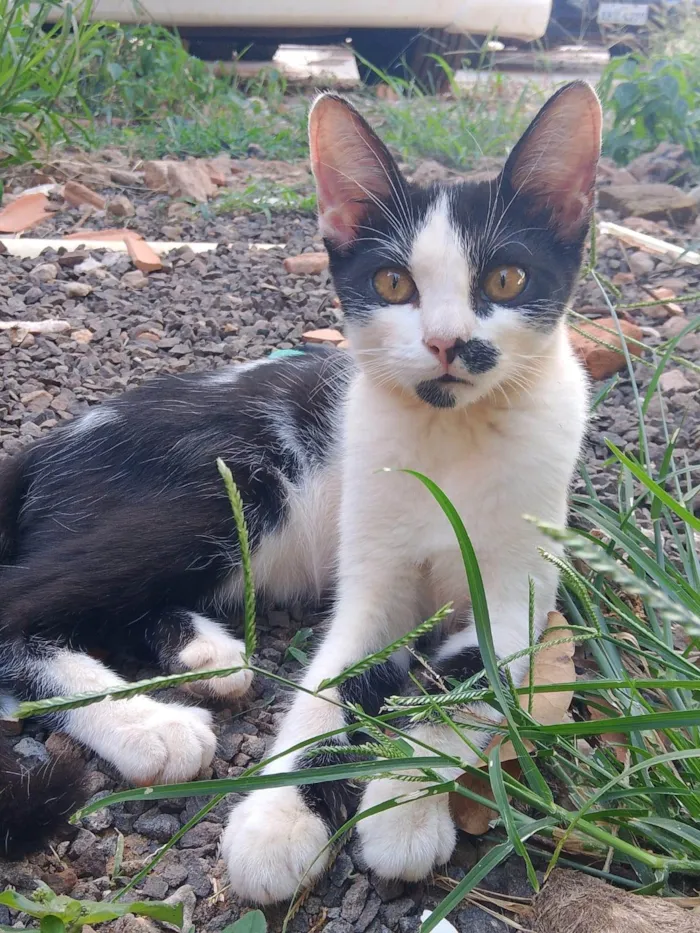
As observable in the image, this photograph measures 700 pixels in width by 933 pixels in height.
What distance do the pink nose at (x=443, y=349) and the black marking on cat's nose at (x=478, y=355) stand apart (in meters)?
0.01

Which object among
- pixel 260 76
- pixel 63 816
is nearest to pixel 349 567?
pixel 63 816

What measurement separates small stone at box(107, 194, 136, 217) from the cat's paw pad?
276 centimetres

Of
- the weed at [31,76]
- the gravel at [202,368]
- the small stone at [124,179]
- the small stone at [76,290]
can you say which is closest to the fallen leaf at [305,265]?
the gravel at [202,368]

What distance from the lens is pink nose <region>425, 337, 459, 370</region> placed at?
4.61 ft

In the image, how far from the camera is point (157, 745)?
141 cm

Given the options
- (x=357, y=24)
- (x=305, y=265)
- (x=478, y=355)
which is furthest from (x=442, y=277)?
(x=357, y=24)

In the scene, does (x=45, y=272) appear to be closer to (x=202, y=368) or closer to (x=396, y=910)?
(x=202, y=368)

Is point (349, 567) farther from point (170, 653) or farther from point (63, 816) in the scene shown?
point (63, 816)

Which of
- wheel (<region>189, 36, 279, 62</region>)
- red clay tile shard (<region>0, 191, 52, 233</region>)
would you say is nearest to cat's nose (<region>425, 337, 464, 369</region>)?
red clay tile shard (<region>0, 191, 52, 233</region>)

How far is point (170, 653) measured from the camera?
167cm

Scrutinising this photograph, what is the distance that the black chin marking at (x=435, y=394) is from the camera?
1.49 m

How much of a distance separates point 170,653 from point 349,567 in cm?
39

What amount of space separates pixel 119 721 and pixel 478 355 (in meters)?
0.86

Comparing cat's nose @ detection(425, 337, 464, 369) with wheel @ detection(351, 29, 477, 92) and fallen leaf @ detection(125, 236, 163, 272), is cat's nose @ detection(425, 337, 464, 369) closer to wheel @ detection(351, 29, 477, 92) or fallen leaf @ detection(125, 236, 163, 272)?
fallen leaf @ detection(125, 236, 163, 272)
